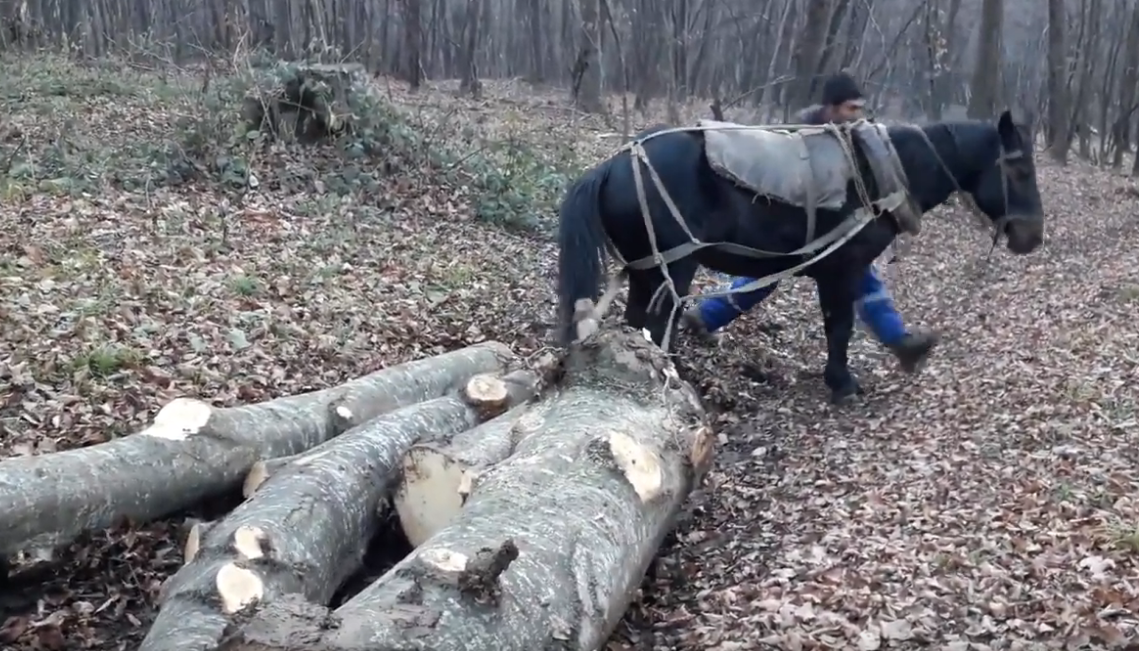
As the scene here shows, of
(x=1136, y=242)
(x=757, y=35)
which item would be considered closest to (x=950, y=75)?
(x=757, y=35)

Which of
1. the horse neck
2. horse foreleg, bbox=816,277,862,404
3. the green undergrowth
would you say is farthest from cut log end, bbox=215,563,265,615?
the green undergrowth

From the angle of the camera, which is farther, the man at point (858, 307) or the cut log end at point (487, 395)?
the man at point (858, 307)

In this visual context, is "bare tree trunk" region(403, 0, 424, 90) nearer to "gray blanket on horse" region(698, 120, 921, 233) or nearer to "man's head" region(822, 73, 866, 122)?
"man's head" region(822, 73, 866, 122)

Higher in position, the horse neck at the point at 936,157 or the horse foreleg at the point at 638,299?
the horse neck at the point at 936,157

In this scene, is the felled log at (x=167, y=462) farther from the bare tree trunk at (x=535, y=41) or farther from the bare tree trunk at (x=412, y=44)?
the bare tree trunk at (x=535, y=41)

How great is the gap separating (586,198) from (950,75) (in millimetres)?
32228

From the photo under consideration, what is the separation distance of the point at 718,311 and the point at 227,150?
5073 millimetres

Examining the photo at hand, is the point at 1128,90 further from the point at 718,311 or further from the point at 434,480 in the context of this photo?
the point at 434,480

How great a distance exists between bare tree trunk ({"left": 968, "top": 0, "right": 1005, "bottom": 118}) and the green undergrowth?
10.6 metres

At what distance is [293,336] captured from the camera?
6383mm

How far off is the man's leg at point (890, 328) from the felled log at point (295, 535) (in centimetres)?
353

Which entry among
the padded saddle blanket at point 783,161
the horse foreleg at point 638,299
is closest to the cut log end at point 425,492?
the horse foreleg at point 638,299

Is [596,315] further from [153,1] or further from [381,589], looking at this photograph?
[153,1]

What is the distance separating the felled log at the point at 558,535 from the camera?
2.63 m
